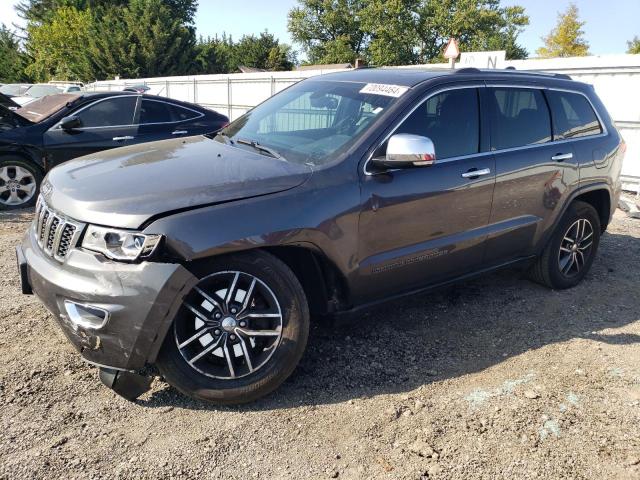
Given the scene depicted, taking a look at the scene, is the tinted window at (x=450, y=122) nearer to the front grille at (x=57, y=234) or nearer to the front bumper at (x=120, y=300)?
the front bumper at (x=120, y=300)

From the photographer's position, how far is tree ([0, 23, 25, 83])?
1932 inches

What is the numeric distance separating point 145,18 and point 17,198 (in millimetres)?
36654

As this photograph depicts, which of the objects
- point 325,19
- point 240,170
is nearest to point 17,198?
point 240,170

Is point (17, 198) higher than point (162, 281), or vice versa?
point (162, 281)

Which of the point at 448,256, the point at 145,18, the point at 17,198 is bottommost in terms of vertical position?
the point at 17,198

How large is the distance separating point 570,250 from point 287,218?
3078 millimetres

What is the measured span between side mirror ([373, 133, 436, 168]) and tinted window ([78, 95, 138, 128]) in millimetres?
5572

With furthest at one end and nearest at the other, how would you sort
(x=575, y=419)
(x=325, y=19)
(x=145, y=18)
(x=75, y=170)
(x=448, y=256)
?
1. (x=325, y=19)
2. (x=145, y=18)
3. (x=448, y=256)
4. (x=75, y=170)
5. (x=575, y=419)

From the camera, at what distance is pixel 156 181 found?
9.16ft

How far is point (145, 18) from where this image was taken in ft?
128

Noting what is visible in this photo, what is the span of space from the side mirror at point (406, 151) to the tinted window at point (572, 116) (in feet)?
5.99

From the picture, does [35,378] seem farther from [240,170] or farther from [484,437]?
[484,437]

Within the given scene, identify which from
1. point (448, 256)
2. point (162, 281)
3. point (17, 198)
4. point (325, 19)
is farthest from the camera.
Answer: point (325, 19)

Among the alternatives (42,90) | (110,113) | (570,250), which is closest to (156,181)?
(570,250)
